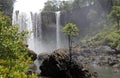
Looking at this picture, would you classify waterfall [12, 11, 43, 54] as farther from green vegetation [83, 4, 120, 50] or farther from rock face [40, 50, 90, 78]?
rock face [40, 50, 90, 78]

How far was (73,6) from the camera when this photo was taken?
13250 cm

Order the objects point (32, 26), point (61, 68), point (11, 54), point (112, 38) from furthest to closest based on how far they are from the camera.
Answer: point (32, 26) → point (112, 38) → point (61, 68) → point (11, 54)

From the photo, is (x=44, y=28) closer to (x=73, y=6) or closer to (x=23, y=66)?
(x=73, y=6)

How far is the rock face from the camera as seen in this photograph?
146 feet

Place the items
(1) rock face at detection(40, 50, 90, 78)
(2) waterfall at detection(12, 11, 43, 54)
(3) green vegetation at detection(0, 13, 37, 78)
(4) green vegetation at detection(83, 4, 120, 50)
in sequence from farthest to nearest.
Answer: (2) waterfall at detection(12, 11, 43, 54), (4) green vegetation at detection(83, 4, 120, 50), (1) rock face at detection(40, 50, 90, 78), (3) green vegetation at detection(0, 13, 37, 78)

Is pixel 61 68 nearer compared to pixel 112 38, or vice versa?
pixel 61 68

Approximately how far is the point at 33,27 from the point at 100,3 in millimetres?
32034

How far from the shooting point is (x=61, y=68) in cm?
4572

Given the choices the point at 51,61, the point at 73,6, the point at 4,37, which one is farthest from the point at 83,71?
the point at 73,6

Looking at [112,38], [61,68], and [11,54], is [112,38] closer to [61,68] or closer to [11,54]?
[61,68]

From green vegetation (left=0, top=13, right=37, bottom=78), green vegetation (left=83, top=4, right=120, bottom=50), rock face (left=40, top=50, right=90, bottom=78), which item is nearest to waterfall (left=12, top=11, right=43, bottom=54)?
green vegetation (left=83, top=4, right=120, bottom=50)

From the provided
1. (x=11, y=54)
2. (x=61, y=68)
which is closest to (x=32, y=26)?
(x=61, y=68)

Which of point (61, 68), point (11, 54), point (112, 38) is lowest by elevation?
point (61, 68)

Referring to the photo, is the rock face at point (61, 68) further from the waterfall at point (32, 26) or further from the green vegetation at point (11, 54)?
the waterfall at point (32, 26)
